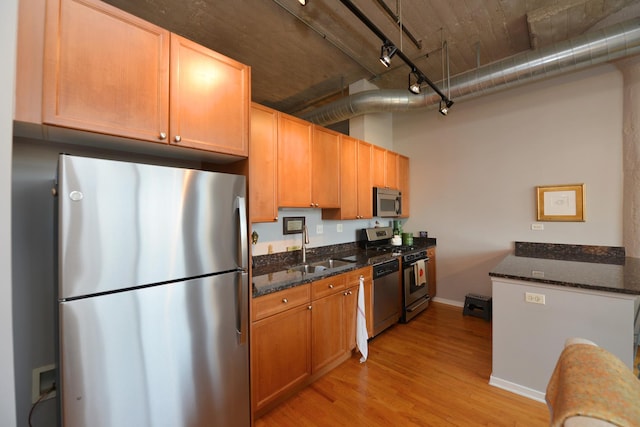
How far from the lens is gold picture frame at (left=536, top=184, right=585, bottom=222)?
297 cm

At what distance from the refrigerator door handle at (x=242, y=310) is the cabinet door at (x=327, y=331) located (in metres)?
0.68

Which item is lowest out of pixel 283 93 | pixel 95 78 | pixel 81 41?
pixel 95 78

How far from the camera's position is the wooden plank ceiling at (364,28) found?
2.27 m

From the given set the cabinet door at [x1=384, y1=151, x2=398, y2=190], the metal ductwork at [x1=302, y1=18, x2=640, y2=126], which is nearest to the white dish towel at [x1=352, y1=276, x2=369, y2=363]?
the cabinet door at [x1=384, y1=151, x2=398, y2=190]

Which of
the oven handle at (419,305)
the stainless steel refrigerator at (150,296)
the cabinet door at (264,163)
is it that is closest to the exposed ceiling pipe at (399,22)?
the cabinet door at (264,163)

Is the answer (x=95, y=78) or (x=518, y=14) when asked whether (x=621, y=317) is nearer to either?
(x=518, y=14)

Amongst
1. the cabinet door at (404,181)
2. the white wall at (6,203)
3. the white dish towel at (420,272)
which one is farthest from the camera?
the cabinet door at (404,181)

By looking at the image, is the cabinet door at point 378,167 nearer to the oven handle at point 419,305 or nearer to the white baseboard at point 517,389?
the oven handle at point 419,305

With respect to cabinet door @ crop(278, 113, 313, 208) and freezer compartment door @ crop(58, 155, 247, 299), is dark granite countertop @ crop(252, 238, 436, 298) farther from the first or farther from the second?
cabinet door @ crop(278, 113, 313, 208)

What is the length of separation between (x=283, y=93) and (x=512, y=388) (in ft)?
13.8

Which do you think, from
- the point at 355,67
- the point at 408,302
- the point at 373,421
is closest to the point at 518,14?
the point at 355,67

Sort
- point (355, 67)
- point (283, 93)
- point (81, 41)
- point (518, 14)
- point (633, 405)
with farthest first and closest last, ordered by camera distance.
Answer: point (283, 93), point (355, 67), point (518, 14), point (81, 41), point (633, 405)

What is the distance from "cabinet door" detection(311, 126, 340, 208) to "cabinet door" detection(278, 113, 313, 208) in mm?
87

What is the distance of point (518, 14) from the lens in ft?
7.89
